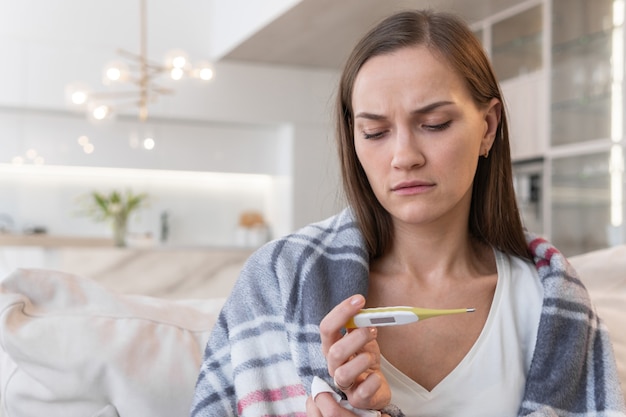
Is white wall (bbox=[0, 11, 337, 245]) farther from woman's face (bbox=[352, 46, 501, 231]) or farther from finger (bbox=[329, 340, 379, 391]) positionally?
finger (bbox=[329, 340, 379, 391])

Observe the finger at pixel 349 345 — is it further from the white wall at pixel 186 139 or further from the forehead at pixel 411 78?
the white wall at pixel 186 139

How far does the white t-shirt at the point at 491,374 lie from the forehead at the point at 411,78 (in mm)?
389

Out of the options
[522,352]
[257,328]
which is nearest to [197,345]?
[257,328]

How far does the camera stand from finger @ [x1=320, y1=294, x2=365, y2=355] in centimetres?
98

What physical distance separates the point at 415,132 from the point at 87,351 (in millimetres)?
626

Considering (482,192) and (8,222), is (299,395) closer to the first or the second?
(482,192)

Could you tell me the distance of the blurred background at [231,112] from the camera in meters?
4.80

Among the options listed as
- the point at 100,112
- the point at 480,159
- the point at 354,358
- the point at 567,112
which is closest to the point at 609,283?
the point at 480,159

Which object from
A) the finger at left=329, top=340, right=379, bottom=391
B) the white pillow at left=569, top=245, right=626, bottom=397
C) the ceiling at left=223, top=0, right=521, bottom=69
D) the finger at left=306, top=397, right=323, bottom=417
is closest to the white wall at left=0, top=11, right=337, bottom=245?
the ceiling at left=223, top=0, right=521, bottom=69

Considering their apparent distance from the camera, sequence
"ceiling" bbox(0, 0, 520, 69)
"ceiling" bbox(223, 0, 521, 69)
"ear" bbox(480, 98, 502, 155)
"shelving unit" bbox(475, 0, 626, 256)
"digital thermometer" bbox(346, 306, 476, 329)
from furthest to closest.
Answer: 1. "ceiling" bbox(0, 0, 520, 69)
2. "ceiling" bbox(223, 0, 521, 69)
3. "shelving unit" bbox(475, 0, 626, 256)
4. "ear" bbox(480, 98, 502, 155)
5. "digital thermometer" bbox(346, 306, 476, 329)

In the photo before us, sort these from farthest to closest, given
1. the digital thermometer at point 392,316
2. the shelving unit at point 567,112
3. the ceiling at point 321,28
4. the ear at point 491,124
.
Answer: the ceiling at point 321,28 < the shelving unit at point 567,112 < the ear at point 491,124 < the digital thermometer at point 392,316

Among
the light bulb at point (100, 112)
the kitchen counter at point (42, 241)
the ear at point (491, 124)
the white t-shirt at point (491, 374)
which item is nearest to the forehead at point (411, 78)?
the ear at point (491, 124)

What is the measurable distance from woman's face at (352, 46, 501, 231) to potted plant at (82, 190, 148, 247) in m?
4.35

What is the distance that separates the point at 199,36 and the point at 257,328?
19.0ft
